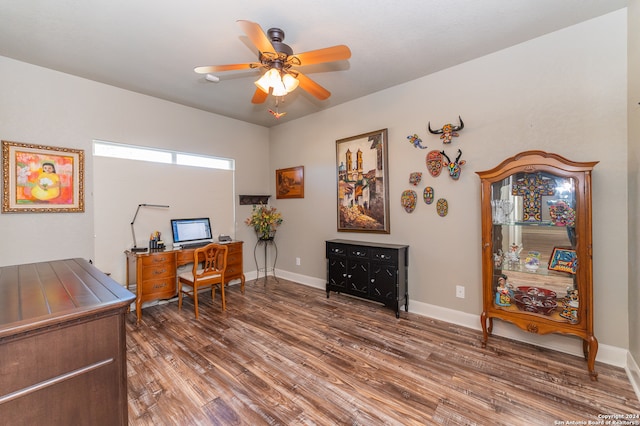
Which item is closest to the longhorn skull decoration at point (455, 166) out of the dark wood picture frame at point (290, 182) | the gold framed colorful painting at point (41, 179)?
the dark wood picture frame at point (290, 182)

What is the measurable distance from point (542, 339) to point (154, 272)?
4.23 meters

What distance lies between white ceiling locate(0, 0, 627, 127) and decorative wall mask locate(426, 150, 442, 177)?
95 centimetres

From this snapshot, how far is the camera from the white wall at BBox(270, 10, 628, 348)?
7.06 ft

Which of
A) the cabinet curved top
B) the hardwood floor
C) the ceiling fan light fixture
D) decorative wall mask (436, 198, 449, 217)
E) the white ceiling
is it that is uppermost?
the white ceiling

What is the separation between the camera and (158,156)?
3.77m

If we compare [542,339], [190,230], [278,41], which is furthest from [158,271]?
[542,339]

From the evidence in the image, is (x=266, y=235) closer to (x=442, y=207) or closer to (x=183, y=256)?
(x=183, y=256)

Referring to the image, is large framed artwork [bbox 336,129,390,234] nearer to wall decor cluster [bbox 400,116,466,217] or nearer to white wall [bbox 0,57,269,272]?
wall decor cluster [bbox 400,116,466,217]

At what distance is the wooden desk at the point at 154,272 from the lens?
3162 mm

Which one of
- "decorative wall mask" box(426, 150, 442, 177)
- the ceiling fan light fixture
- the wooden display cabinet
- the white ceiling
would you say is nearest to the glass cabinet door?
the wooden display cabinet

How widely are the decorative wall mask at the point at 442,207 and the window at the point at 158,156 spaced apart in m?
3.34

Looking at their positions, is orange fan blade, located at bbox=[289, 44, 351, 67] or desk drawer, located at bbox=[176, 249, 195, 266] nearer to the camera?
orange fan blade, located at bbox=[289, 44, 351, 67]

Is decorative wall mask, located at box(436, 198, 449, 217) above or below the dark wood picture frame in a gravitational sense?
below

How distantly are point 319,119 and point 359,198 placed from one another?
59.3 inches
